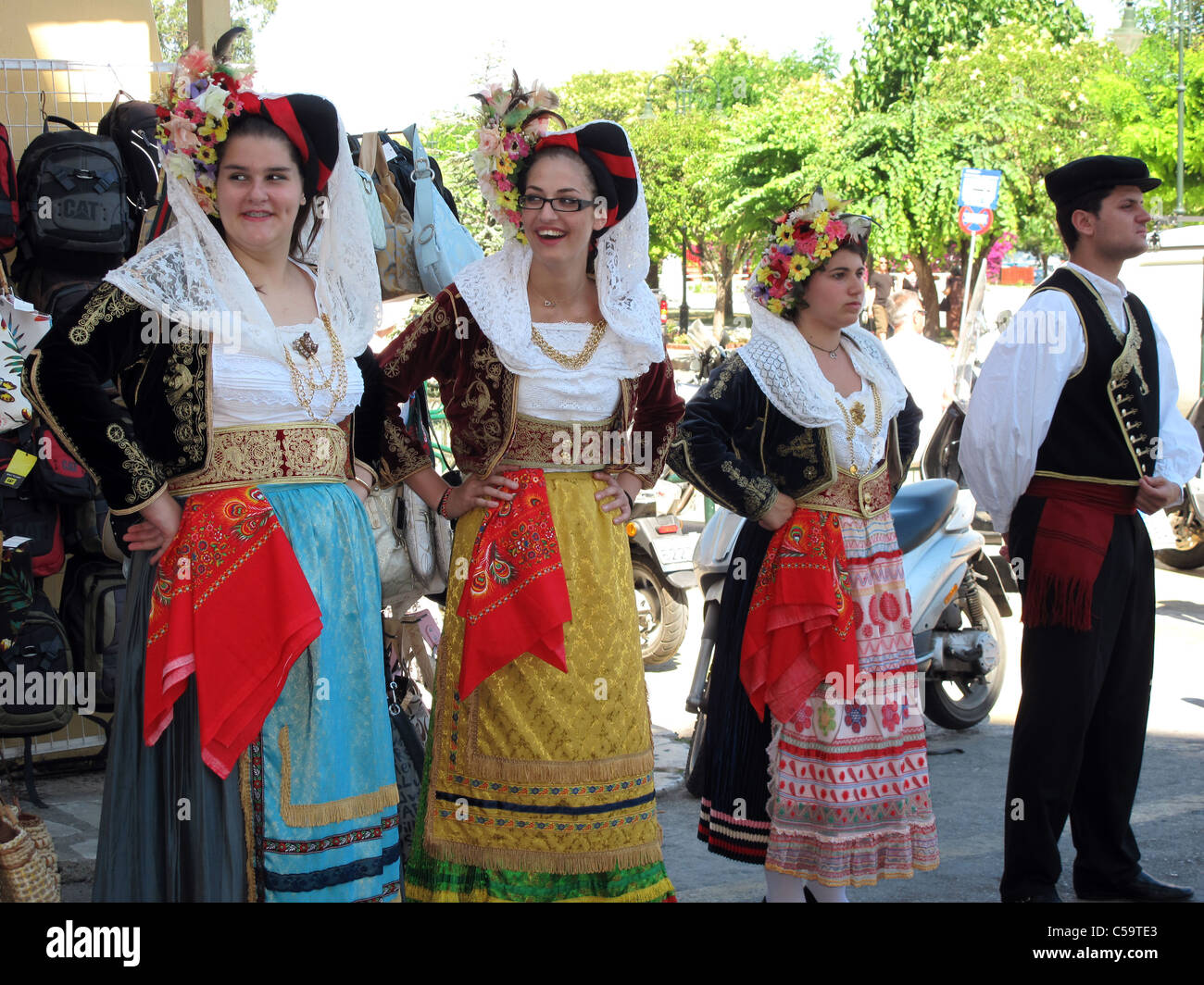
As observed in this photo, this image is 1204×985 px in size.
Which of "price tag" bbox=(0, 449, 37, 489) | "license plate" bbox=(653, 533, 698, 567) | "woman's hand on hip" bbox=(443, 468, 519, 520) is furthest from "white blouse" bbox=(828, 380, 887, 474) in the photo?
"license plate" bbox=(653, 533, 698, 567)

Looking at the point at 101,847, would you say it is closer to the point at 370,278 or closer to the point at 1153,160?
the point at 370,278

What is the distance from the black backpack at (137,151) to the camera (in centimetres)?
502

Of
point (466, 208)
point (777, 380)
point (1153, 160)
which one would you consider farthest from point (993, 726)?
point (1153, 160)

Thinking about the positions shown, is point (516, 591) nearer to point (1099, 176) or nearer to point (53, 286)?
point (1099, 176)

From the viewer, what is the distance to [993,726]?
634 centimetres

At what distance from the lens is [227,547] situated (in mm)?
2826

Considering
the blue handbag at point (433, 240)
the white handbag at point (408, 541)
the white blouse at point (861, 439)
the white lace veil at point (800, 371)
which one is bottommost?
the white handbag at point (408, 541)

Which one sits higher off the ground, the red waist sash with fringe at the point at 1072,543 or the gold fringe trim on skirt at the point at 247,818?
the red waist sash with fringe at the point at 1072,543

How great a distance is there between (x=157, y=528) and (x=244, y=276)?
1.94 ft

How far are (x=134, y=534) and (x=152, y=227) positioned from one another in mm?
971

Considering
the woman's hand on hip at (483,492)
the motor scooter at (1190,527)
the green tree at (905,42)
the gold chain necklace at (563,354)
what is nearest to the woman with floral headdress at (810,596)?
the gold chain necklace at (563,354)

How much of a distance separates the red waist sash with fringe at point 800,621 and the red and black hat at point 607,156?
3.57 ft

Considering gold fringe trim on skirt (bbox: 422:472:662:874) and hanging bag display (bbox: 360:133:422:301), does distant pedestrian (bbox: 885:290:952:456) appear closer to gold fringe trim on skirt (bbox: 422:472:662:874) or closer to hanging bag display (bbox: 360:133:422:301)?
hanging bag display (bbox: 360:133:422:301)

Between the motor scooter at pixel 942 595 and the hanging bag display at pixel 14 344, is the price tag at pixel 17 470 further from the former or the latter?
the motor scooter at pixel 942 595
